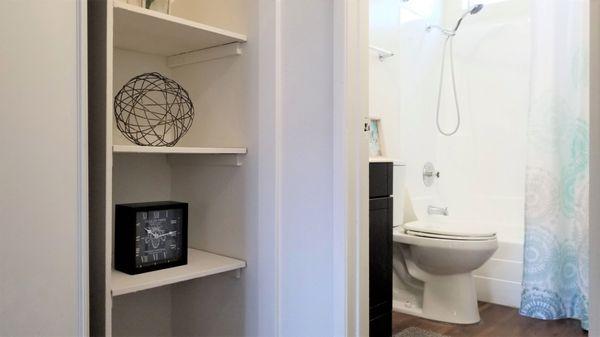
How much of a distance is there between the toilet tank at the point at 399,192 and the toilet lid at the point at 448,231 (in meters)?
0.06

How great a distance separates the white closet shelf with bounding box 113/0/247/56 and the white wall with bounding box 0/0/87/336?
0.85 ft

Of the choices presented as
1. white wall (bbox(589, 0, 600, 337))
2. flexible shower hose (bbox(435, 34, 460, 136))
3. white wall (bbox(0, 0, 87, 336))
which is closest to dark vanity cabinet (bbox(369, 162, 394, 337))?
white wall (bbox(589, 0, 600, 337))

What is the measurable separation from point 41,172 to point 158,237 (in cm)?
50

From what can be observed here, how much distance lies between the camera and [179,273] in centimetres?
150

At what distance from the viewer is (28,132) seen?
3.59 ft

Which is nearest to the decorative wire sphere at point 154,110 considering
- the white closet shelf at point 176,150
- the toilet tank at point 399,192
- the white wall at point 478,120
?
the white closet shelf at point 176,150

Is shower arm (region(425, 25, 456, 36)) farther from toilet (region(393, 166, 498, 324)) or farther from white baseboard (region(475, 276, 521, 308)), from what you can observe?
white baseboard (region(475, 276, 521, 308))

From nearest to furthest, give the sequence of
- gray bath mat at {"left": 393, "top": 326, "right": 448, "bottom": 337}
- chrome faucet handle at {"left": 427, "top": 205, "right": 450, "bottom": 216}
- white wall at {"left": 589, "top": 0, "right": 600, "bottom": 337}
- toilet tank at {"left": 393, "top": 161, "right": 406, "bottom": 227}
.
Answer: white wall at {"left": 589, "top": 0, "right": 600, "bottom": 337}, gray bath mat at {"left": 393, "top": 326, "right": 448, "bottom": 337}, toilet tank at {"left": 393, "top": 161, "right": 406, "bottom": 227}, chrome faucet handle at {"left": 427, "top": 205, "right": 450, "bottom": 216}

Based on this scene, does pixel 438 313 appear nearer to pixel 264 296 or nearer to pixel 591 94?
pixel 264 296

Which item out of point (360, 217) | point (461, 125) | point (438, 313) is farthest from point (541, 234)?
point (360, 217)

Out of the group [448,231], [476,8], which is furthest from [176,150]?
[476,8]

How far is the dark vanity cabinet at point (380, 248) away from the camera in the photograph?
2094mm

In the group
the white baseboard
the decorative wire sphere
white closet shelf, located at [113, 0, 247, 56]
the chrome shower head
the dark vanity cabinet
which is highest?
the chrome shower head

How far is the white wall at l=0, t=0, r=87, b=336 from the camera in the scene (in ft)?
3.50
